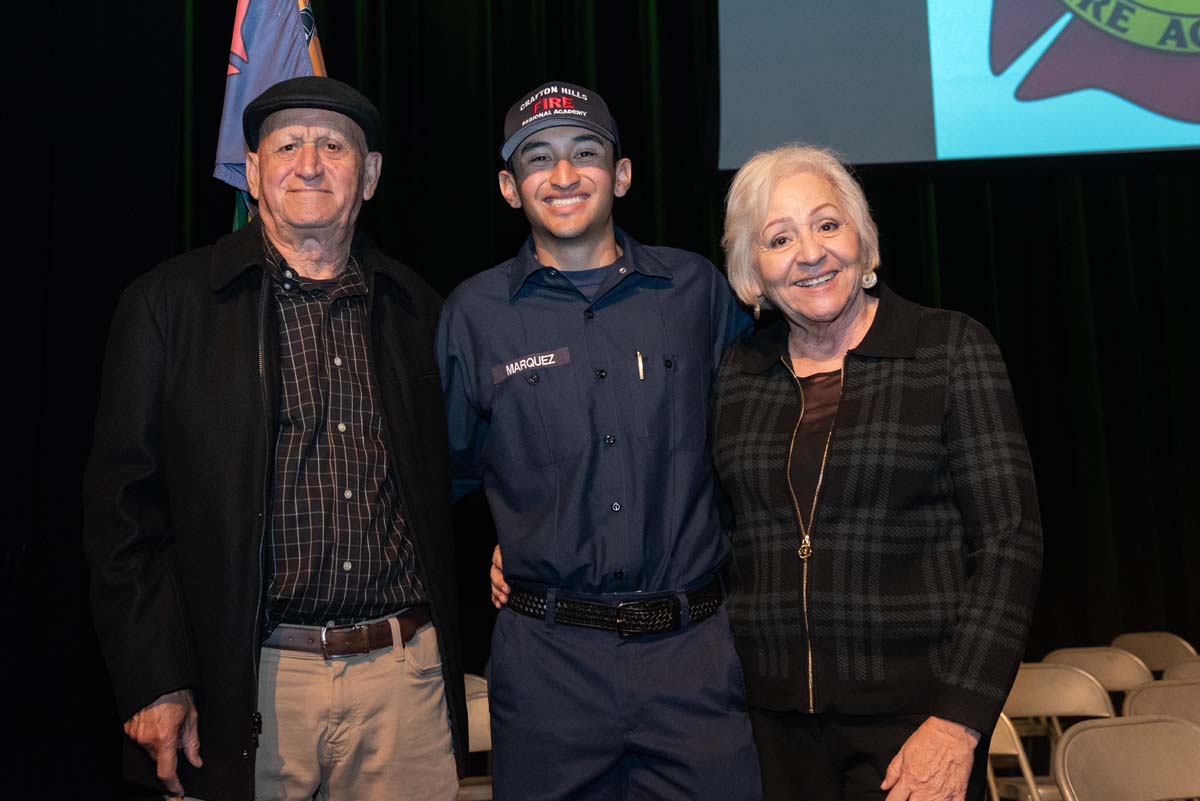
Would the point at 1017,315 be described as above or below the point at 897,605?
above

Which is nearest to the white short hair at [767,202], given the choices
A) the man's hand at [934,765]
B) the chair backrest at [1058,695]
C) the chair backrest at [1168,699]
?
the man's hand at [934,765]

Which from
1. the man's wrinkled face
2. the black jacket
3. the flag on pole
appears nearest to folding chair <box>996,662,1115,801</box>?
the black jacket

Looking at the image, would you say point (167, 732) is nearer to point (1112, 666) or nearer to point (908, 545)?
point (908, 545)

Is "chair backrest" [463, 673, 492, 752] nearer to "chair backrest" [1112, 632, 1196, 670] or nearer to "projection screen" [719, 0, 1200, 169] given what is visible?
"projection screen" [719, 0, 1200, 169]

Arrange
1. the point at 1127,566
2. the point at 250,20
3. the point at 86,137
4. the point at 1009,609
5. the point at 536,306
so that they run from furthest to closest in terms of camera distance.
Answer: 1. the point at 1127,566
2. the point at 86,137
3. the point at 250,20
4. the point at 536,306
5. the point at 1009,609

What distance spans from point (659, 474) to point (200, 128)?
375 centimetres

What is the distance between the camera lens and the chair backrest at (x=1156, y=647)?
197 inches

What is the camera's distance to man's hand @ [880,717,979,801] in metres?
1.69

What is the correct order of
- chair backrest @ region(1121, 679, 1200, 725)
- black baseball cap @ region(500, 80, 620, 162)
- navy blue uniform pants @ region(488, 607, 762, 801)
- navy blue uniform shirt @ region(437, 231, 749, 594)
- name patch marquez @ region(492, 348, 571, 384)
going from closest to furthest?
navy blue uniform pants @ region(488, 607, 762, 801) < navy blue uniform shirt @ region(437, 231, 749, 594) < name patch marquez @ region(492, 348, 571, 384) < black baseball cap @ region(500, 80, 620, 162) < chair backrest @ region(1121, 679, 1200, 725)

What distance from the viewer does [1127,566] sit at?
5828mm

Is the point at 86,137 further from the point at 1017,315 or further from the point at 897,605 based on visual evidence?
the point at 1017,315

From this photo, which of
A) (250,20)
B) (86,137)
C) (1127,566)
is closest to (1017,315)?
(1127,566)

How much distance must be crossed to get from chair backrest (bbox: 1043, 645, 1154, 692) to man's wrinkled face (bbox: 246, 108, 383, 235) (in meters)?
3.80

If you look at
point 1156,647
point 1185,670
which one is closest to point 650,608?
point 1185,670
